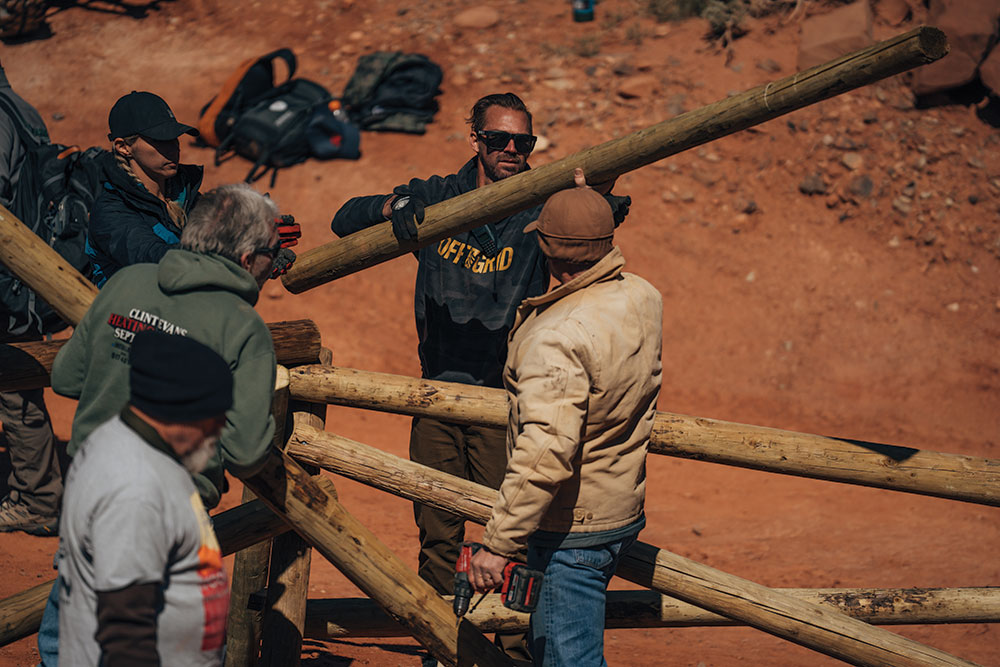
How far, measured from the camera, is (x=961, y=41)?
39.7 ft

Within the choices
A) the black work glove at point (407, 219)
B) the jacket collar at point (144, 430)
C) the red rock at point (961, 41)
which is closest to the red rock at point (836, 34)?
the red rock at point (961, 41)

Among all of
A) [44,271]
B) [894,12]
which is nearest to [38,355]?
[44,271]

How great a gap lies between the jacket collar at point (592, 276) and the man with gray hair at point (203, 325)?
0.94 meters

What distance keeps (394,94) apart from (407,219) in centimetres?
935

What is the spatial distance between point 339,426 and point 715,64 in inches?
287

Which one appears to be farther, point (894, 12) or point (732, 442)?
point (894, 12)

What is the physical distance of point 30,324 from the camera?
589cm

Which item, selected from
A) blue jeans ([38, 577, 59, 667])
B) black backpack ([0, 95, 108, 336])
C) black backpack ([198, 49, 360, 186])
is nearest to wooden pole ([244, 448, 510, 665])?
blue jeans ([38, 577, 59, 667])

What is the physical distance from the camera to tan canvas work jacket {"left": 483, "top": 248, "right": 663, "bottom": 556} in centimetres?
303

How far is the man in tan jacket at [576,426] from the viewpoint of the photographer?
3037 millimetres

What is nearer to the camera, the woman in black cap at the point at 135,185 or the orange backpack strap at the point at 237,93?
the woman in black cap at the point at 135,185

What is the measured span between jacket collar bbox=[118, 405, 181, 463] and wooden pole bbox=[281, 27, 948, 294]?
6.27 feet

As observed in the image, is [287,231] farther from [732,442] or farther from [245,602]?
[732,442]

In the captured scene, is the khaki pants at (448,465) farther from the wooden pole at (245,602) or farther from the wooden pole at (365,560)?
the wooden pole at (365,560)
